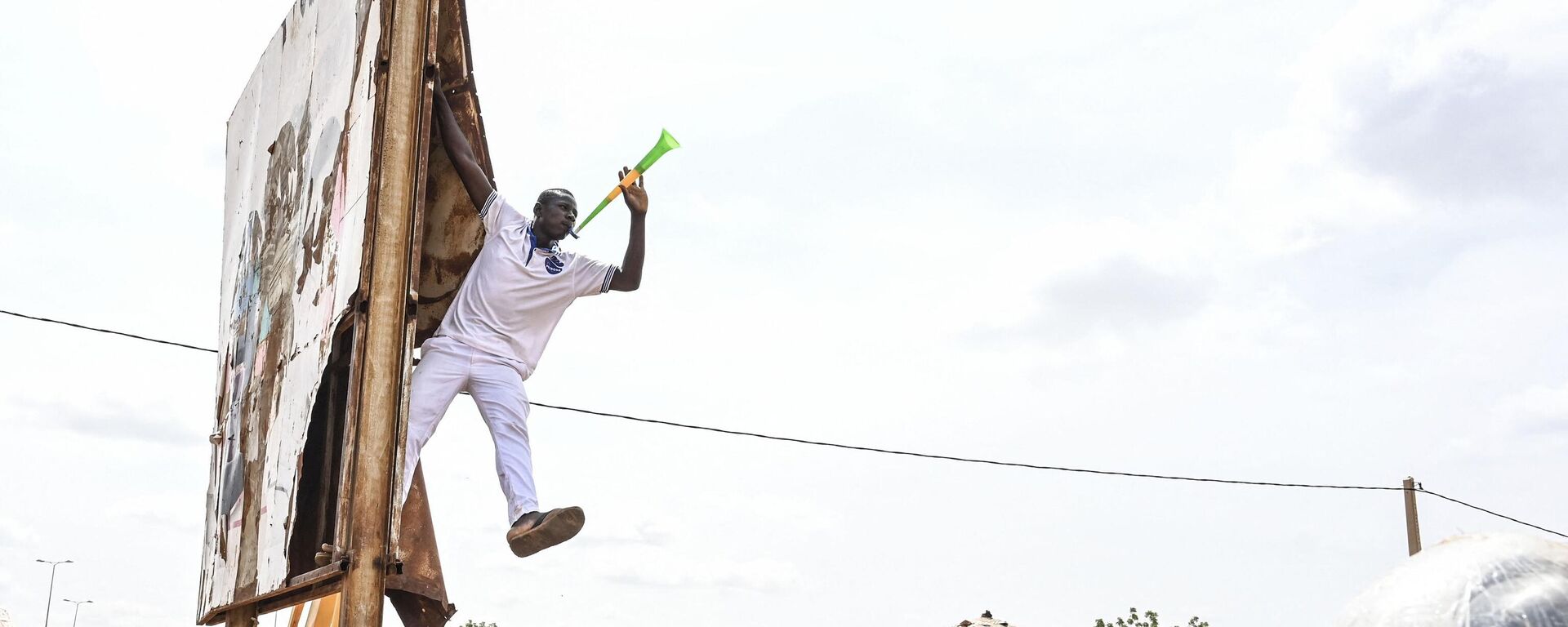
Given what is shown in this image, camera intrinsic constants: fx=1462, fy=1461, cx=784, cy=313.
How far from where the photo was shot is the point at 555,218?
17.9ft

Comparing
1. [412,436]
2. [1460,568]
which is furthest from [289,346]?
[1460,568]

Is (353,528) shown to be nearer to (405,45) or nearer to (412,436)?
(412,436)

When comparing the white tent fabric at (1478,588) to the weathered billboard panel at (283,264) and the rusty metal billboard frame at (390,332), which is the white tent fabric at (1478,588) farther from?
the weathered billboard panel at (283,264)

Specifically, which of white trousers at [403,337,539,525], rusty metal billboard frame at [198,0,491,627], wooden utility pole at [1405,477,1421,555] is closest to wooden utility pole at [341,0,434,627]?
rusty metal billboard frame at [198,0,491,627]

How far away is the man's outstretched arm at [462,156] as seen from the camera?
5488 millimetres

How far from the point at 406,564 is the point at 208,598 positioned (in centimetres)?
139

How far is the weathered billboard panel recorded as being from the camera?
5.23 meters

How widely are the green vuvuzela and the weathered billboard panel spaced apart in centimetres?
88

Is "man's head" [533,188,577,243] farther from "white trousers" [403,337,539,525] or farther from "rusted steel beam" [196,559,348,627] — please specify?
"rusted steel beam" [196,559,348,627]

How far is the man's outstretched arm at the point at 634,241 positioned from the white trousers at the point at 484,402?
52cm

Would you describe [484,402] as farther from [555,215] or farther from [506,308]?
[555,215]

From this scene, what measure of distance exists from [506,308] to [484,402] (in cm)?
38

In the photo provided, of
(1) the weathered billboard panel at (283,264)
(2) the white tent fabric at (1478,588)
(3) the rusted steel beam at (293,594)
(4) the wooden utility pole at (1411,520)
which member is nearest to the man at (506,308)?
(1) the weathered billboard panel at (283,264)

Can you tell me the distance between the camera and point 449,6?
5469mm
